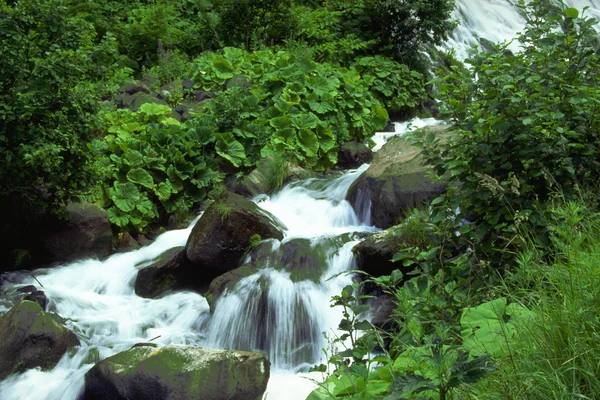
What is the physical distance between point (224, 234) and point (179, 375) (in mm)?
2665

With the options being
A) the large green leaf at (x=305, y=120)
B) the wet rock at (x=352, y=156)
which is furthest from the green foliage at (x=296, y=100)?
the wet rock at (x=352, y=156)

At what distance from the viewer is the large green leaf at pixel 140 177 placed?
884cm

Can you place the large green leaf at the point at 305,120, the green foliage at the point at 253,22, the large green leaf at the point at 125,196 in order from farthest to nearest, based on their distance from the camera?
the green foliage at the point at 253,22 → the large green leaf at the point at 305,120 → the large green leaf at the point at 125,196

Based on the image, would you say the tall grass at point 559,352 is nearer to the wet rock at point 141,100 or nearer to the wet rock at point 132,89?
the wet rock at point 141,100

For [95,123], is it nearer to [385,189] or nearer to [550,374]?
[385,189]

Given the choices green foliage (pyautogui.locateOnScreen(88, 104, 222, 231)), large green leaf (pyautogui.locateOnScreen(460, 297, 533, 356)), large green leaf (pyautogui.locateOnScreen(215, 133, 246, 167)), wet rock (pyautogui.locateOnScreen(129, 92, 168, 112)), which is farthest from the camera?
wet rock (pyautogui.locateOnScreen(129, 92, 168, 112))

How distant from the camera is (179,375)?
493 centimetres

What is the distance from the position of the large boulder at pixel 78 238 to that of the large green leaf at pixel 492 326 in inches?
251

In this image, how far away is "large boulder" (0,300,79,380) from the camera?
18.2 feet

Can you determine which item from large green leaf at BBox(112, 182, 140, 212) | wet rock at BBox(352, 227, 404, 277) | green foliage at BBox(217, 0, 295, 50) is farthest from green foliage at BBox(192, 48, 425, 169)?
wet rock at BBox(352, 227, 404, 277)

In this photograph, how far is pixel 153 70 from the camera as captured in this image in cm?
1307

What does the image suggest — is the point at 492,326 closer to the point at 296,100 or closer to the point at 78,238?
the point at 78,238

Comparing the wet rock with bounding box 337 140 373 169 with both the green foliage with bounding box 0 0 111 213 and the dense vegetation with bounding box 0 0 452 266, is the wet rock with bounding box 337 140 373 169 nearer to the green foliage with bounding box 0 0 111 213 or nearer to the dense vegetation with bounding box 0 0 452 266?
the dense vegetation with bounding box 0 0 452 266

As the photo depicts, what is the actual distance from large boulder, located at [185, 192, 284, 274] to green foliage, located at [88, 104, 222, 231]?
4.86 feet
